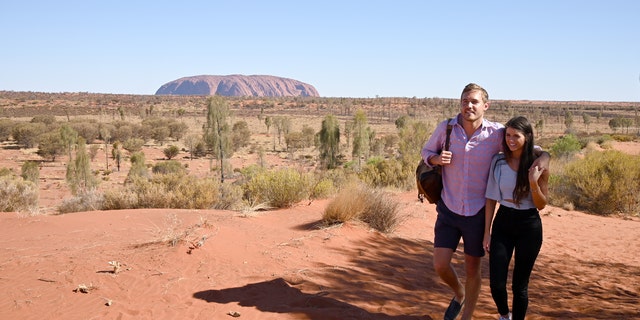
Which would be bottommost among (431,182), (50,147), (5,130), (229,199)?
(50,147)

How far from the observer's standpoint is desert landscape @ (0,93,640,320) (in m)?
4.56

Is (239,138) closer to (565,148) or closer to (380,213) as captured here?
(565,148)

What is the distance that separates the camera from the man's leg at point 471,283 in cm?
362

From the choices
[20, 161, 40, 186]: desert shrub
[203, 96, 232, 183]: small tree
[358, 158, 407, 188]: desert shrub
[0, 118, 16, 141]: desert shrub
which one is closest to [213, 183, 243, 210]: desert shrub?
[358, 158, 407, 188]: desert shrub

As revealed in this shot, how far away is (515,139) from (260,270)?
133 inches

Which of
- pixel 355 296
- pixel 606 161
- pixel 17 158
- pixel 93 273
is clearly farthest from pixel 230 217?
pixel 17 158

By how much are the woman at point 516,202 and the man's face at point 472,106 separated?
0.74 ft

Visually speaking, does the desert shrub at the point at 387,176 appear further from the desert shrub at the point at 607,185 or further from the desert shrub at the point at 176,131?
the desert shrub at the point at 176,131

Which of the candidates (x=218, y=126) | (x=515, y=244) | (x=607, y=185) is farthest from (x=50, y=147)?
(x=515, y=244)

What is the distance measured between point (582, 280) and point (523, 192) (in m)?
4.22

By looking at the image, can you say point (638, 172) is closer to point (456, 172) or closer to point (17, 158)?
point (456, 172)

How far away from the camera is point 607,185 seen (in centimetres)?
1248

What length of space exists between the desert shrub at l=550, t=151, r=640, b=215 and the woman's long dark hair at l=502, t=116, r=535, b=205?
35.4 ft

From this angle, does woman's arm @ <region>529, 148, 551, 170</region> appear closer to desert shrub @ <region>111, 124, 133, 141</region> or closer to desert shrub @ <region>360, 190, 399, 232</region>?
desert shrub @ <region>360, 190, 399, 232</region>
